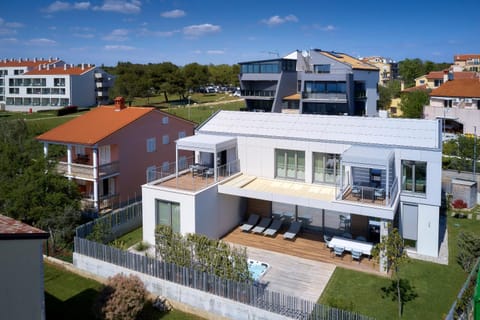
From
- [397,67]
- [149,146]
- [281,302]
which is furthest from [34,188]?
[397,67]

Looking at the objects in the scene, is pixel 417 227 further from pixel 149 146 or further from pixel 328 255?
pixel 149 146

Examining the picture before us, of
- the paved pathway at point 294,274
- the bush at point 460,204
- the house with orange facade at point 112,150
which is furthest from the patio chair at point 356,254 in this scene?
the house with orange facade at point 112,150

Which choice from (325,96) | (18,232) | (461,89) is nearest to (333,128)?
(18,232)

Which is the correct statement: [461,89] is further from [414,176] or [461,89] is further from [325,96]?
[414,176]

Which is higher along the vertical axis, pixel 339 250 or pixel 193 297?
pixel 339 250

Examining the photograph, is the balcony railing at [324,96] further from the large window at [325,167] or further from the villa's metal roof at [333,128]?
the large window at [325,167]

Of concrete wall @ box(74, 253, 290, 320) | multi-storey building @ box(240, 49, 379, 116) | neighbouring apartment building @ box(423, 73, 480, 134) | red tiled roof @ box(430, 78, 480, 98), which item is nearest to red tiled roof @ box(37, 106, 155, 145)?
concrete wall @ box(74, 253, 290, 320)
